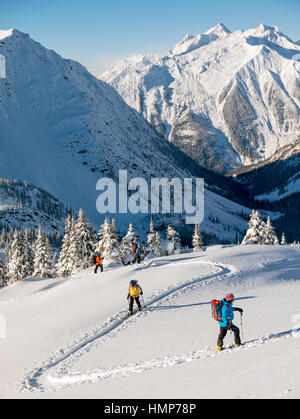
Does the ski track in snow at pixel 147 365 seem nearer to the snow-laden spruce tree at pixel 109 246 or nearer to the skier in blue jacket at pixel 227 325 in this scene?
the skier in blue jacket at pixel 227 325

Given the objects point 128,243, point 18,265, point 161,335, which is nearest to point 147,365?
point 161,335

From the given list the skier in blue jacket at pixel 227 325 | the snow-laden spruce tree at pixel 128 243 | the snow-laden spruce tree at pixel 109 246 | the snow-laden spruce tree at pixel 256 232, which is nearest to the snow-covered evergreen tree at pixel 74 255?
the snow-laden spruce tree at pixel 109 246

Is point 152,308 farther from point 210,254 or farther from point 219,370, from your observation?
point 210,254

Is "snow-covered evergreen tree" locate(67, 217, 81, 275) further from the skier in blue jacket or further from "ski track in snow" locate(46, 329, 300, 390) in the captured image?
the skier in blue jacket

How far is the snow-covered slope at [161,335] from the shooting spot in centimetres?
1350

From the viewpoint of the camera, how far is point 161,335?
802 inches

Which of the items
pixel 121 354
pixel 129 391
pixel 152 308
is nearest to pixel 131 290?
pixel 152 308

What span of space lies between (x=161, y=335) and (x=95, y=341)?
11.8 ft

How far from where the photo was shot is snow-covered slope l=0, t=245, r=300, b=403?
1350cm

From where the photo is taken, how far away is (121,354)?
18781 mm

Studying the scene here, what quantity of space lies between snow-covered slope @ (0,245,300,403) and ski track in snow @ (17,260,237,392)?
65 millimetres

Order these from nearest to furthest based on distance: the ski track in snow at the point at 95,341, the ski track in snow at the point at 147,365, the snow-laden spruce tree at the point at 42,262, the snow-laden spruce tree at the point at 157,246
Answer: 1. the ski track in snow at the point at 147,365
2. the ski track in snow at the point at 95,341
3. the snow-laden spruce tree at the point at 42,262
4. the snow-laden spruce tree at the point at 157,246

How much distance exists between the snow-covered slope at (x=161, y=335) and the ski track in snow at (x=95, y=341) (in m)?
0.06

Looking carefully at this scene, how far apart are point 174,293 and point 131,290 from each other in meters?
4.05
